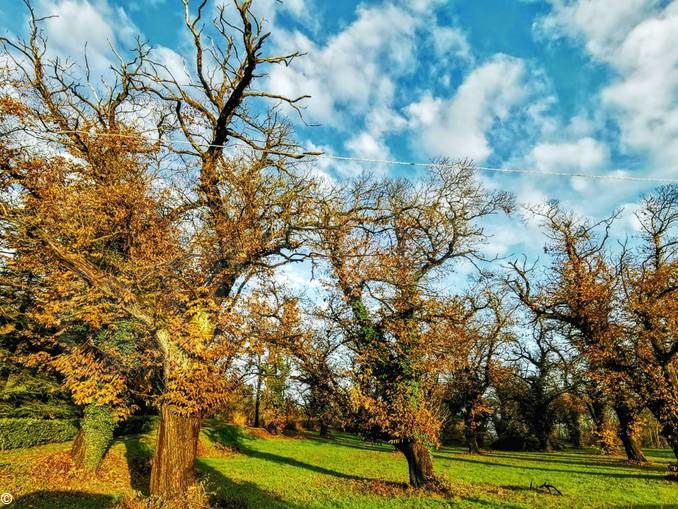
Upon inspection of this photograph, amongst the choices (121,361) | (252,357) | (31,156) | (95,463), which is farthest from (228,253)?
(95,463)

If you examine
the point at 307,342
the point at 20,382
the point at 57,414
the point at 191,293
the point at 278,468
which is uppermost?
the point at 191,293

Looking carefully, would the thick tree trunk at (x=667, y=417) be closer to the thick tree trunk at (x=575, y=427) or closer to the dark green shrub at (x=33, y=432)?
the dark green shrub at (x=33, y=432)

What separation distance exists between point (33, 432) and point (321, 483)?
534 inches

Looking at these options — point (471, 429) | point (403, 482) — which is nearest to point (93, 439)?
point (403, 482)

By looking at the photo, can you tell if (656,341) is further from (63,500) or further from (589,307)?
(63,500)

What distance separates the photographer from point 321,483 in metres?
17.5

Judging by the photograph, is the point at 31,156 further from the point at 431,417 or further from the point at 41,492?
the point at 431,417

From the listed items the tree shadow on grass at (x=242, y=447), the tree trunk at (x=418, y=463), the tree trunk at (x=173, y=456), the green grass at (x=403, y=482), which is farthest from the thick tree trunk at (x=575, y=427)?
the tree trunk at (x=173, y=456)

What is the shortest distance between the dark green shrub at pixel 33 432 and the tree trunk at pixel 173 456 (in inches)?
478

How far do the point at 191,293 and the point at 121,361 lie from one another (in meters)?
4.26

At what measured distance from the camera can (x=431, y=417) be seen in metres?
14.6

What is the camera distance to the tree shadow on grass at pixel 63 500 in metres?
11.6

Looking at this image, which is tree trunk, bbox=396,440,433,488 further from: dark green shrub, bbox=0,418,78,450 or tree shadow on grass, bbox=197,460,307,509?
dark green shrub, bbox=0,418,78,450

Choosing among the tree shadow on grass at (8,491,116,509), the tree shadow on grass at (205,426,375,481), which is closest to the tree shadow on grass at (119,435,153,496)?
the tree shadow on grass at (8,491,116,509)
